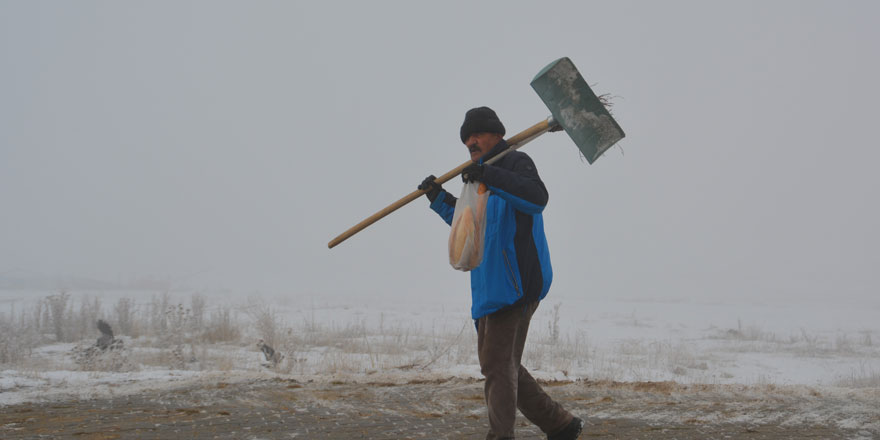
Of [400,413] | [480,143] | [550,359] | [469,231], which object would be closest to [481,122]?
[480,143]

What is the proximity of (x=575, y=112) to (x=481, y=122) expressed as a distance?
49 cm

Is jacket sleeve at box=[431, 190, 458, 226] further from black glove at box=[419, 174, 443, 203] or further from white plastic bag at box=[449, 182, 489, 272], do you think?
white plastic bag at box=[449, 182, 489, 272]

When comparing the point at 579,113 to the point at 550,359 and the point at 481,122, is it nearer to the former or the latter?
the point at 481,122

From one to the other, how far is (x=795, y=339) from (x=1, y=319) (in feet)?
46.4

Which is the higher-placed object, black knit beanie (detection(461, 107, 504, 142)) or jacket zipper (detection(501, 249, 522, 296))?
black knit beanie (detection(461, 107, 504, 142))

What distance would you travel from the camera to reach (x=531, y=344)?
984cm

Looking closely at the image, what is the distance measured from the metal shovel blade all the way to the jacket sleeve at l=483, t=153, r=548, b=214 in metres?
0.44

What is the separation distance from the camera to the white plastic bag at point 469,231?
8.65 ft

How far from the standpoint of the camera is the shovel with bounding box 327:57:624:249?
300 cm

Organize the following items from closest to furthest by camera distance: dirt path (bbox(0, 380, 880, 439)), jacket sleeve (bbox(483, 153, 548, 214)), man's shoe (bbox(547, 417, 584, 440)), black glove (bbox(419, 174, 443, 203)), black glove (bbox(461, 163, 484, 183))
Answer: jacket sleeve (bbox(483, 153, 548, 214)) < black glove (bbox(461, 163, 484, 183)) < man's shoe (bbox(547, 417, 584, 440)) < black glove (bbox(419, 174, 443, 203)) < dirt path (bbox(0, 380, 880, 439))

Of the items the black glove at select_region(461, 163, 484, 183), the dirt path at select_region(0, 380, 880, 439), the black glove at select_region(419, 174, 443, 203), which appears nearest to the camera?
the black glove at select_region(461, 163, 484, 183)

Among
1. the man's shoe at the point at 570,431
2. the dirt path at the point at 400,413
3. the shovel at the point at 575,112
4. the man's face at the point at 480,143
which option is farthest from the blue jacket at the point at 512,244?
the dirt path at the point at 400,413

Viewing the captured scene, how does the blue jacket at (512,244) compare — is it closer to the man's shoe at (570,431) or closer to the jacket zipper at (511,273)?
the jacket zipper at (511,273)

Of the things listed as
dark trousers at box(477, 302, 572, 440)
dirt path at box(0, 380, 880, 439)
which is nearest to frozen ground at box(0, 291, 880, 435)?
dirt path at box(0, 380, 880, 439)
